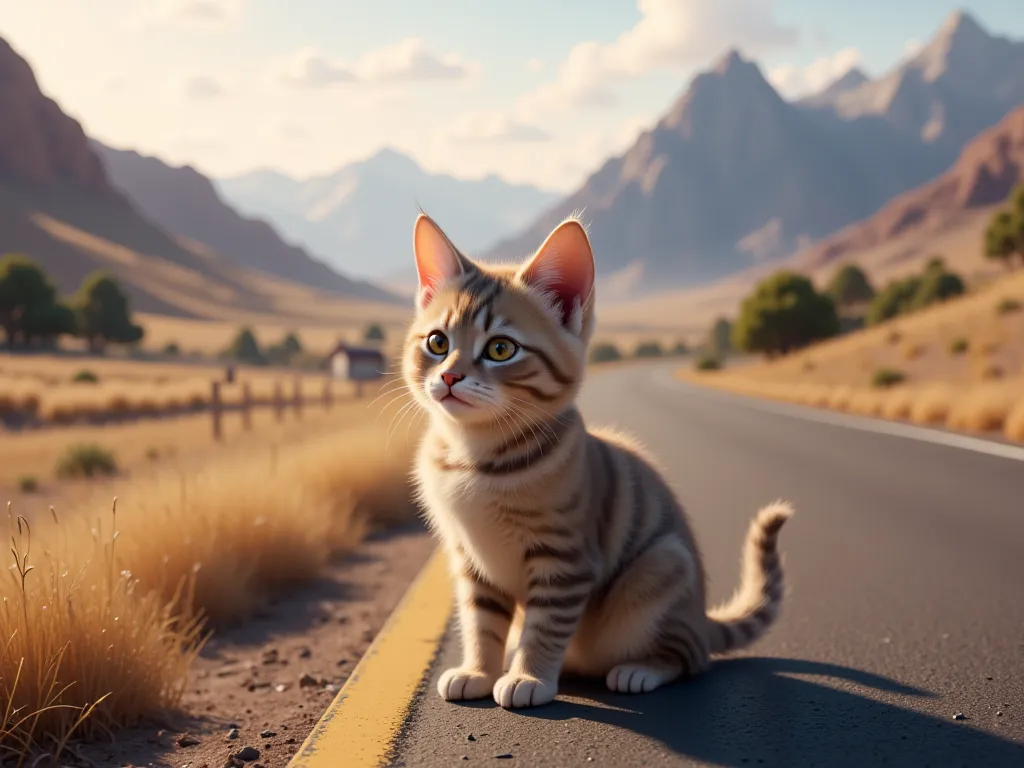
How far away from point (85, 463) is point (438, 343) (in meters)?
16.9

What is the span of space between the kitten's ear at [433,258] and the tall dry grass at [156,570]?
152 cm

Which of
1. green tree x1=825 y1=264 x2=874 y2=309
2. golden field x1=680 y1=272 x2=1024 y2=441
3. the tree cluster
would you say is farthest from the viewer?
green tree x1=825 y1=264 x2=874 y2=309

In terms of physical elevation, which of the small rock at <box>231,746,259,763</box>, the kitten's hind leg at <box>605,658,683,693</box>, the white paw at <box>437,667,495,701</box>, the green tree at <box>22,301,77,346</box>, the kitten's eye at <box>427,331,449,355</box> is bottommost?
the green tree at <box>22,301,77,346</box>

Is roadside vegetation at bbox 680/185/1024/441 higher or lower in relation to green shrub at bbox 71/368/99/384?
higher

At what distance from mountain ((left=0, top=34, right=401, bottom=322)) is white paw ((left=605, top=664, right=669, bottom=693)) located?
160m

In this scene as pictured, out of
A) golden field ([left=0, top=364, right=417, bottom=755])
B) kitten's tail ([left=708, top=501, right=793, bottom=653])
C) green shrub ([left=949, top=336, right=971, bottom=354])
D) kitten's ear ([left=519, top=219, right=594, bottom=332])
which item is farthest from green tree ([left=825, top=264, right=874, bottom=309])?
kitten's ear ([left=519, top=219, right=594, bottom=332])

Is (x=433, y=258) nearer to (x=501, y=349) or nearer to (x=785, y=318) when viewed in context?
(x=501, y=349)

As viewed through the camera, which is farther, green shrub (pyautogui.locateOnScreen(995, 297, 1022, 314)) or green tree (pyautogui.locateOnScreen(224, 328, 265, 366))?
green tree (pyautogui.locateOnScreen(224, 328, 265, 366))

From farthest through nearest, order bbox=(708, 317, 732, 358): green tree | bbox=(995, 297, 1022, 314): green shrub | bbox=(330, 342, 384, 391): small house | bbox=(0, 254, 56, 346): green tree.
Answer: bbox=(708, 317, 732, 358): green tree
bbox=(330, 342, 384, 391): small house
bbox=(0, 254, 56, 346): green tree
bbox=(995, 297, 1022, 314): green shrub

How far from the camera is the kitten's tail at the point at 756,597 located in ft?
13.6

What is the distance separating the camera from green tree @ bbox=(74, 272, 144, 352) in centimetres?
8100

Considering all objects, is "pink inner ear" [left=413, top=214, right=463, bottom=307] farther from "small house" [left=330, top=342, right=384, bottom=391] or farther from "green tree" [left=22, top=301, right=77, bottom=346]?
"green tree" [left=22, top=301, right=77, bottom=346]

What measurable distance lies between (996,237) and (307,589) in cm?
7552

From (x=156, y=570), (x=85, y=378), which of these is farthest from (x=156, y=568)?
(x=85, y=378)
